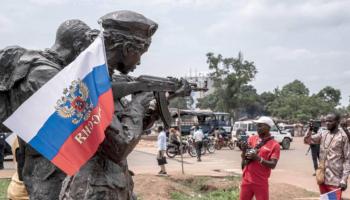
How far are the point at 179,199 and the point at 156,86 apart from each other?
6906 millimetres

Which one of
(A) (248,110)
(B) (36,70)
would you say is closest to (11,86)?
(B) (36,70)

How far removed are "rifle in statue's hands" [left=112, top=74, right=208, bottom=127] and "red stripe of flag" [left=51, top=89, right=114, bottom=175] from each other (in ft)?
1.11

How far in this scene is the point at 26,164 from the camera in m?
3.26

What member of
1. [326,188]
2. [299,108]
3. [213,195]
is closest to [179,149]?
[213,195]

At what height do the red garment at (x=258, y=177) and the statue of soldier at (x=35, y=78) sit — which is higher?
the statue of soldier at (x=35, y=78)

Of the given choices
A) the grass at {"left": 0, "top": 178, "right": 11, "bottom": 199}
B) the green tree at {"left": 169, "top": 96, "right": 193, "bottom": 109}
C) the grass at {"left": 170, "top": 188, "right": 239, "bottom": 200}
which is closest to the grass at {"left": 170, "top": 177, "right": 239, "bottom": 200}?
the grass at {"left": 170, "top": 188, "right": 239, "bottom": 200}

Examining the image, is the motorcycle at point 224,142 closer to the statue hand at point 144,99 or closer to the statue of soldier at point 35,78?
the statue of soldier at point 35,78

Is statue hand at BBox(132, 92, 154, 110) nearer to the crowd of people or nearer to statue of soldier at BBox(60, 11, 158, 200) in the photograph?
statue of soldier at BBox(60, 11, 158, 200)

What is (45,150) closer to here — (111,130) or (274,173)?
(111,130)

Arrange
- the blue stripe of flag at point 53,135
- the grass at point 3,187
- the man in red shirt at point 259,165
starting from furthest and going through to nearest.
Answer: the grass at point 3,187 < the man in red shirt at point 259,165 < the blue stripe of flag at point 53,135

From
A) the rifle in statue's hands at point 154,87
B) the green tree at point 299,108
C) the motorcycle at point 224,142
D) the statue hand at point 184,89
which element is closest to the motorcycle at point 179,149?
the motorcycle at point 224,142

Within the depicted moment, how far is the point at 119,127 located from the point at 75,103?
284mm

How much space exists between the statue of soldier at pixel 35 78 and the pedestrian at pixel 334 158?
134 inches

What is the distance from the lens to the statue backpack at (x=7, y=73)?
10.6 ft
